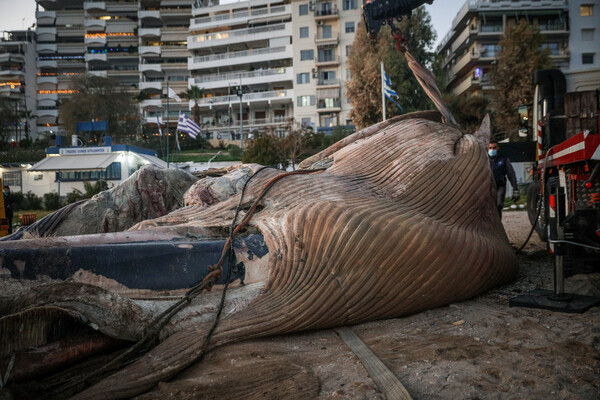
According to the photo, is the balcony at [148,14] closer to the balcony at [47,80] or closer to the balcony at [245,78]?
the balcony at [47,80]

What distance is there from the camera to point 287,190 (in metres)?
4.21

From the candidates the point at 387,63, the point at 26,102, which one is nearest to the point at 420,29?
the point at 387,63

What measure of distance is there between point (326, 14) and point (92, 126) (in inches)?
1056

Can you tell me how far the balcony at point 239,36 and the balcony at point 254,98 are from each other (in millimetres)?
6766

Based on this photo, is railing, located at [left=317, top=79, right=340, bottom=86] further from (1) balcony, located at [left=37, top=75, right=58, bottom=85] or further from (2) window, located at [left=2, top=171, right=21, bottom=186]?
(1) balcony, located at [left=37, top=75, right=58, bottom=85]

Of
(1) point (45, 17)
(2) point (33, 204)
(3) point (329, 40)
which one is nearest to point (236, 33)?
(3) point (329, 40)

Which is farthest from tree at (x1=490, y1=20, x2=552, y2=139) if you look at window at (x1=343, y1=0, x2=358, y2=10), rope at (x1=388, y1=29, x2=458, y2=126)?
rope at (x1=388, y1=29, x2=458, y2=126)

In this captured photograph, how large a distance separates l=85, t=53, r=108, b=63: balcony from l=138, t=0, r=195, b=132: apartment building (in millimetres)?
5775

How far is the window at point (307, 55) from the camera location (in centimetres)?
4956

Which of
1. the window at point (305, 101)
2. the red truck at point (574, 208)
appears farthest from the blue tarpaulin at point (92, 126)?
the red truck at point (574, 208)

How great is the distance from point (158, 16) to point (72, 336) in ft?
225

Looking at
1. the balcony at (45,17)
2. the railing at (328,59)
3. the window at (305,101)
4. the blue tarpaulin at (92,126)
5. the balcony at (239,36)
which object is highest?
the balcony at (45,17)

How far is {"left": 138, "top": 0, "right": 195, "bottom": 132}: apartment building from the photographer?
59.2 meters

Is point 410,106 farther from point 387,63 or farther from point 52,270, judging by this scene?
point 52,270
